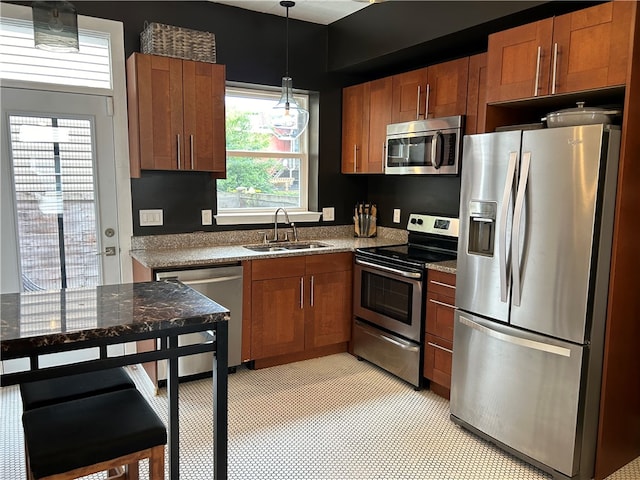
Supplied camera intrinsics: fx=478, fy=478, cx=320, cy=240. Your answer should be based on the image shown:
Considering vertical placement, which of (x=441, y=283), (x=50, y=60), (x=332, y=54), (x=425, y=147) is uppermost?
(x=332, y=54)

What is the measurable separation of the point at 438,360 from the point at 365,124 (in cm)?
204

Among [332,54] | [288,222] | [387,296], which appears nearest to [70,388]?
[387,296]

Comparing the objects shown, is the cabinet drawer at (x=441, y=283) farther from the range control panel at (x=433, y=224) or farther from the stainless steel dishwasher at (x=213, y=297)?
the stainless steel dishwasher at (x=213, y=297)

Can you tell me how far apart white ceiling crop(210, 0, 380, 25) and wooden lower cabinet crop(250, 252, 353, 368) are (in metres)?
1.89

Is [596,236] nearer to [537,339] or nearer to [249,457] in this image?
[537,339]

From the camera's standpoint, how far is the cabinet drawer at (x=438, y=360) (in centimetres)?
303

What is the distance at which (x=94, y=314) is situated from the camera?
163 centimetres

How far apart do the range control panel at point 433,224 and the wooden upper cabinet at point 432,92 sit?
79 cm

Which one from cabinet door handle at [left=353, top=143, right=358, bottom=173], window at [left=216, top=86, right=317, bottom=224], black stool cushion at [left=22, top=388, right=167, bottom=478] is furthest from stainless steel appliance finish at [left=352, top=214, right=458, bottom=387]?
black stool cushion at [left=22, top=388, right=167, bottom=478]

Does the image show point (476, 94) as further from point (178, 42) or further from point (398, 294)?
point (178, 42)

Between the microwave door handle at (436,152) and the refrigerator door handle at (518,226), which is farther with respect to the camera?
the microwave door handle at (436,152)

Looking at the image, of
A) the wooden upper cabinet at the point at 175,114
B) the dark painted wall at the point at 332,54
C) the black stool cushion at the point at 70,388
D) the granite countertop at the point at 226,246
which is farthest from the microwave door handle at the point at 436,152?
the black stool cushion at the point at 70,388

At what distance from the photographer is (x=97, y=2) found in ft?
10.5

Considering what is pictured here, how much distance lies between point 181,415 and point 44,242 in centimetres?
147
